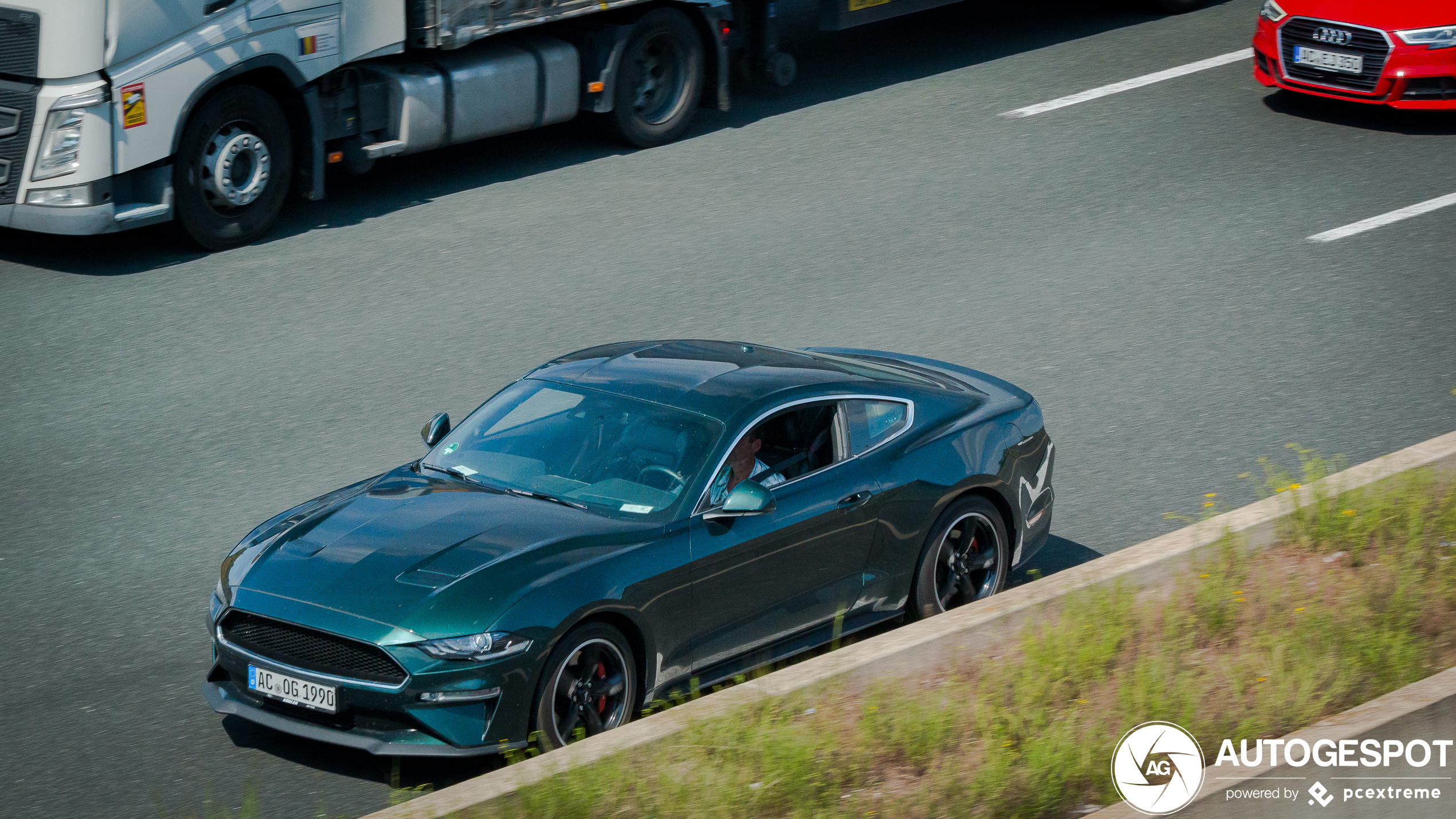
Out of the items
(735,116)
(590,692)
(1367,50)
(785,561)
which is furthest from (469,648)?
(1367,50)

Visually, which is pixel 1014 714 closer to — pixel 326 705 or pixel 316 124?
pixel 326 705

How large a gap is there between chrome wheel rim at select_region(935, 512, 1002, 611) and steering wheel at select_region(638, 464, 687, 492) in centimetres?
143

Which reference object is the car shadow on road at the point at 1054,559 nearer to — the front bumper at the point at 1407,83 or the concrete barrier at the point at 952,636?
the concrete barrier at the point at 952,636

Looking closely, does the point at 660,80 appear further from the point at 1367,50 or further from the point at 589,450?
the point at 589,450

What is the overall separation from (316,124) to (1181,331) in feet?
22.4

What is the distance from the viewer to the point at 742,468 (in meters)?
7.05

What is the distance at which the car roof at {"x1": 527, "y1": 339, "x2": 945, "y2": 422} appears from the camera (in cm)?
721

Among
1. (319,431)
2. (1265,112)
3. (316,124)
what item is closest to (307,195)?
(316,124)

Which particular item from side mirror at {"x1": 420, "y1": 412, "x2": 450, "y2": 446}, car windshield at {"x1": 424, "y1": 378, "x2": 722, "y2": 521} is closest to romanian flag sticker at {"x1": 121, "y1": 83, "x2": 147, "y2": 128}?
side mirror at {"x1": 420, "y1": 412, "x2": 450, "y2": 446}

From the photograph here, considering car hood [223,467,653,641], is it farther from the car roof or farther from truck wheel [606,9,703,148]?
truck wheel [606,9,703,148]

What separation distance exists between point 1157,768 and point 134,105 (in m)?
9.19

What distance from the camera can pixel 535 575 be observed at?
611 centimetres

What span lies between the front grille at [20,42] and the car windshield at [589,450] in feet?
19.9

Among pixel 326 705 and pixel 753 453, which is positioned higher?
pixel 753 453
